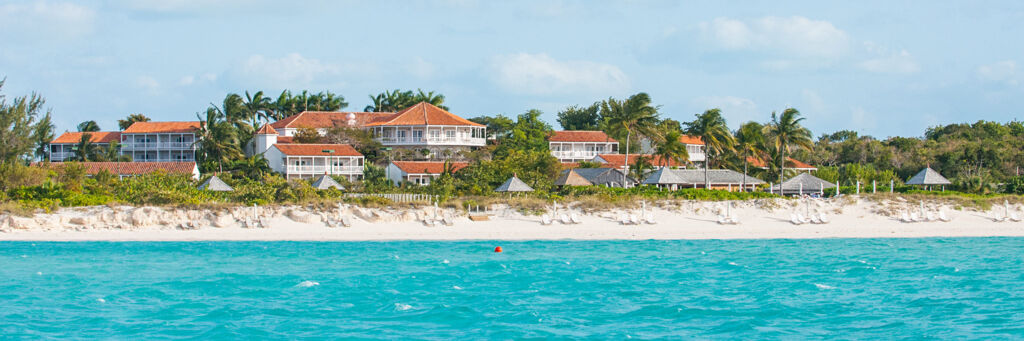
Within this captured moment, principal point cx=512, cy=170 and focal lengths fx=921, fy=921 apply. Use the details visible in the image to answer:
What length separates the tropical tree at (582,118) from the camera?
83.4 m

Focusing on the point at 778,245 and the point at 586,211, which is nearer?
the point at 778,245

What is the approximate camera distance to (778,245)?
2941 centimetres

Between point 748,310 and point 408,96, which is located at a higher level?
point 408,96

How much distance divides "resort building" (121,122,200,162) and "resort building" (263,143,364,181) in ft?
46.5

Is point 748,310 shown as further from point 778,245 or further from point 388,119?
point 388,119

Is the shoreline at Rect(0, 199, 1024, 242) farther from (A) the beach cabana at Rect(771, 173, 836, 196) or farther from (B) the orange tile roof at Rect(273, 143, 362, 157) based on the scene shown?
(B) the orange tile roof at Rect(273, 143, 362, 157)

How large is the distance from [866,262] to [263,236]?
18.1 meters

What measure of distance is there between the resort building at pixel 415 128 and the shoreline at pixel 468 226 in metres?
29.9

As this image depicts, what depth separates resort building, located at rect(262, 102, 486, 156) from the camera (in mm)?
62062

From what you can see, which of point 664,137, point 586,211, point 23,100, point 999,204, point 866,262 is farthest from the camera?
point 664,137

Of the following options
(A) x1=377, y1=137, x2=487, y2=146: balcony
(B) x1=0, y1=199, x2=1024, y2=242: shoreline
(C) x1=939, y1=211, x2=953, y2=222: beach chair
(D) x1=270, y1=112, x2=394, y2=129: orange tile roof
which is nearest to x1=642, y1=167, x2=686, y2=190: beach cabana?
(B) x1=0, y1=199, x2=1024, y2=242: shoreline

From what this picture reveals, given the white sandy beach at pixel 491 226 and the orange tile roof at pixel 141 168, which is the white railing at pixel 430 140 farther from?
the white sandy beach at pixel 491 226

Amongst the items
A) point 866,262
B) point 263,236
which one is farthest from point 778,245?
point 263,236

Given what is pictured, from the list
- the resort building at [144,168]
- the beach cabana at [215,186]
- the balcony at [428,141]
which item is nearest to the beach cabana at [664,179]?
the beach cabana at [215,186]
